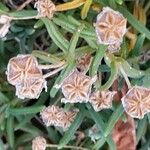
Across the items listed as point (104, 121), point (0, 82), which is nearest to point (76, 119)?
point (104, 121)

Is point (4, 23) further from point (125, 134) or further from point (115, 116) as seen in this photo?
point (125, 134)

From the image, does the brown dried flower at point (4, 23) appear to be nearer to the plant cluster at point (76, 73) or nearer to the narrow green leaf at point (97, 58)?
the plant cluster at point (76, 73)

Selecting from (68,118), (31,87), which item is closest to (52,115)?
(68,118)

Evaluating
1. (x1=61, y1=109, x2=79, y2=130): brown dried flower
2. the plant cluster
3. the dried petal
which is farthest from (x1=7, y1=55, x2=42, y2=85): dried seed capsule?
the dried petal

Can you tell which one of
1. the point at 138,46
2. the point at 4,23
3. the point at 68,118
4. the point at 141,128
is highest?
the point at 4,23

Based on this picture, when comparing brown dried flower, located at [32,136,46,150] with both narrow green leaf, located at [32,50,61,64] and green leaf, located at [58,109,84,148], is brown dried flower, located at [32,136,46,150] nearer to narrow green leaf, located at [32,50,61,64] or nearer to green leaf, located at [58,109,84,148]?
green leaf, located at [58,109,84,148]
